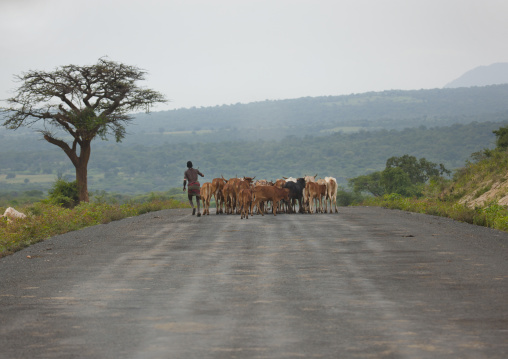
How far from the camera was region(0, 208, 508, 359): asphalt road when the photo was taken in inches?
278

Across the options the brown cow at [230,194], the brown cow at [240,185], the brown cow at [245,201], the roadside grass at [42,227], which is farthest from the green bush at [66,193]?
the brown cow at [245,201]

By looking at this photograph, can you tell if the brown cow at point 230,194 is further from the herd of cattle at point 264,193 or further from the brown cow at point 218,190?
the brown cow at point 218,190

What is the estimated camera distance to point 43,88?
153 feet

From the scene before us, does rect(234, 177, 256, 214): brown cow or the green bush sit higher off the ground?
rect(234, 177, 256, 214): brown cow

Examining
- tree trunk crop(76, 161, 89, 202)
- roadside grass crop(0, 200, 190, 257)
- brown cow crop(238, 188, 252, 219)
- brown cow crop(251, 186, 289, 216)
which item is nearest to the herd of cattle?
brown cow crop(251, 186, 289, 216)

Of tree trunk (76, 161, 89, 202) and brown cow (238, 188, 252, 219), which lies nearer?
brown cow (238, 188, 252, 219)

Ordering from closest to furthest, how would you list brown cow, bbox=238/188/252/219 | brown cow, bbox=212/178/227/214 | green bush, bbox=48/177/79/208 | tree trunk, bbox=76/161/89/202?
1. brown cow, bbox=238/188/252/219
2. brown cow, bbox=212/178/227/214
3. green bush, bbox=48/177/79/208
4. tree trunk, bbox=76/161/89/202

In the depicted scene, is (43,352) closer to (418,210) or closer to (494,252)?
(494,252)

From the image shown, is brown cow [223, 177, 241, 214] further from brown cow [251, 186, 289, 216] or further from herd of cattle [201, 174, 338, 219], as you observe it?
brown cow [251, 186, 289, 216]

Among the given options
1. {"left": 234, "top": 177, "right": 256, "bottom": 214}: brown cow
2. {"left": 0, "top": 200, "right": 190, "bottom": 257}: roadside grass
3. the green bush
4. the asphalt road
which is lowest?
the green bush

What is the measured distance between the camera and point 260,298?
31.1ft

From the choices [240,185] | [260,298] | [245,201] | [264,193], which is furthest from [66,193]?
[260,298]

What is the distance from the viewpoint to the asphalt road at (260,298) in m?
7.07

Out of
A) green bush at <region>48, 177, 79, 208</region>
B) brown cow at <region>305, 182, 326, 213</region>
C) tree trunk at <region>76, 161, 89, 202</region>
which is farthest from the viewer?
tree trunk at <region>76, 161, 89, 202</region>
